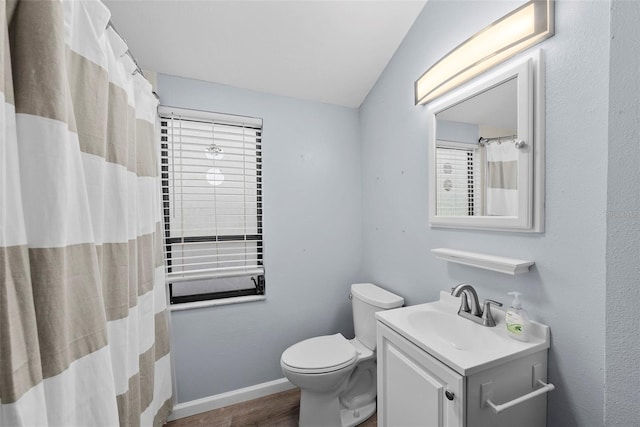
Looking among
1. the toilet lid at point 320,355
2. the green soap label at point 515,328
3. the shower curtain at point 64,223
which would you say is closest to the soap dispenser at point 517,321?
the green soap label at point 515,328

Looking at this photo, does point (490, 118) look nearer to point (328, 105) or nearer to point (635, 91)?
point (635, 91)

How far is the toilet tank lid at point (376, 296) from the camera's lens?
148 cm

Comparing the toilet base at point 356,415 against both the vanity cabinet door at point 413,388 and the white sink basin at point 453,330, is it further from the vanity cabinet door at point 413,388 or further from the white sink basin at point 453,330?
the white sink basin at point 453,330

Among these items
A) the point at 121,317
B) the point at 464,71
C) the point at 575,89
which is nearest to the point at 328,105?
the point at 464,71

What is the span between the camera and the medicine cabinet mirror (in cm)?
90

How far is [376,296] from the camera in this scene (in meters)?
1.58

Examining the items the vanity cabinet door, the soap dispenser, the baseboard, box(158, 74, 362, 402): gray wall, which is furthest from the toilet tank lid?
the baseboard

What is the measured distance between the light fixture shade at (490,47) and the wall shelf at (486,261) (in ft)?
2.57

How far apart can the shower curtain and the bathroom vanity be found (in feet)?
3.21

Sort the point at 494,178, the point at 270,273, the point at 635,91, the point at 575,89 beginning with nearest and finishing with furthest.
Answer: the point at 635,91 < the point at 575,89 < the point at 494,178 < the point at 270,273

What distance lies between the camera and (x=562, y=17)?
→ 0.82 meters

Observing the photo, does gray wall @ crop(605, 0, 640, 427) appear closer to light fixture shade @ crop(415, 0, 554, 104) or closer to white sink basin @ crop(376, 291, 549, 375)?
white sink basin @ crop(376, 291, 549, 375)

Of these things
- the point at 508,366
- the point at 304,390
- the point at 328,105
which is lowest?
the point at 304,390

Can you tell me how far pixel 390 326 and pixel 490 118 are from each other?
0.98 metres
